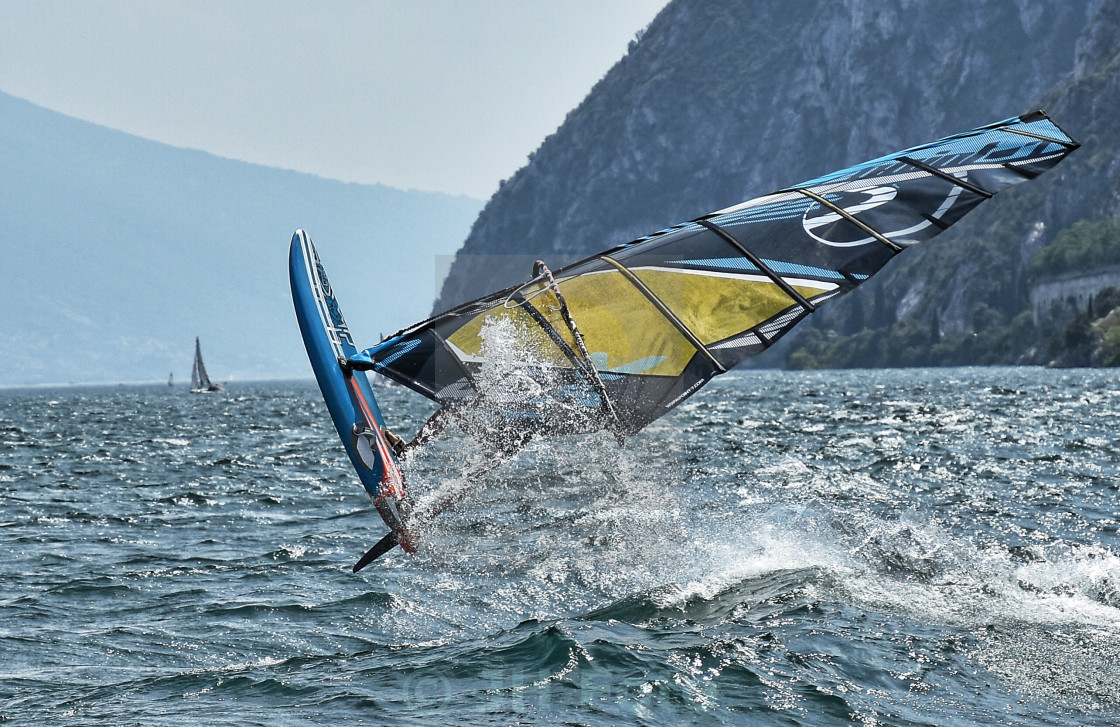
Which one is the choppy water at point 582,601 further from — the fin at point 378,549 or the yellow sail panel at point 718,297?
the yellow sail panel at point 718,297

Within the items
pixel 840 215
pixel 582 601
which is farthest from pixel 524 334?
pixel 582 601

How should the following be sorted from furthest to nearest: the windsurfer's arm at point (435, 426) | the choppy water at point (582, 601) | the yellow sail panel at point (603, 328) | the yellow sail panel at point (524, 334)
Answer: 1. the windsurfer's arm at point (435, 426)
2. the yellow sail panel at point (524, 334)
3. the yellow sail panel at point (603, 328)
4. the choppy water at point (582, 601)

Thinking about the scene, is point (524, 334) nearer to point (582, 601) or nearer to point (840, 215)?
point (840, 215)

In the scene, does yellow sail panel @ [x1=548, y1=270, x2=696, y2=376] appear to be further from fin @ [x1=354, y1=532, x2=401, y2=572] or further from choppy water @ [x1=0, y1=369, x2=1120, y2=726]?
fin @ [x1=354, y1=532, x2=401, y2=572]

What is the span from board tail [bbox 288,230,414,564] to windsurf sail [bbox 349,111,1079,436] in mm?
967

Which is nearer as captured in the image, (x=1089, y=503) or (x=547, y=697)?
(x=547, y=697)

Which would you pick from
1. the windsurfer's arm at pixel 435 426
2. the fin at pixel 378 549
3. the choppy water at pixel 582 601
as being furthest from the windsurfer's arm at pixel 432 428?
the fin at pixel 378 549

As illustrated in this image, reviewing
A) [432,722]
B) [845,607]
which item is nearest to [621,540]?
[845,607]

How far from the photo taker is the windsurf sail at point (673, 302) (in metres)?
7.66

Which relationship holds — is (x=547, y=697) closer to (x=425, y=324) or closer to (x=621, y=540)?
(x=425, y=324)

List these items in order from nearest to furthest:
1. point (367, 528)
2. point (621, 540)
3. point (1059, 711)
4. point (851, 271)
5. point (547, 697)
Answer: point (1059, 711) < point (547, 697) < point (851, 271) < point (621, 540) < point (367, 528)

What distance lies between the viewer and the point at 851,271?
300 inches

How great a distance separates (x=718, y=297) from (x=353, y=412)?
325 centimetres

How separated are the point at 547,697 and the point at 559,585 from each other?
3.40 meters
